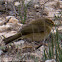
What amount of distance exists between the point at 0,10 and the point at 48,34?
279 cm

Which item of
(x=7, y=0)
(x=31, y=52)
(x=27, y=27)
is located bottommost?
(x=31, y=52)

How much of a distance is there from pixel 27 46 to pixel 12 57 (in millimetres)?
640

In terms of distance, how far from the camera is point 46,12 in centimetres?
595

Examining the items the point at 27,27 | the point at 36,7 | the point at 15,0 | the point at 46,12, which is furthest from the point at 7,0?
the point at 27,27

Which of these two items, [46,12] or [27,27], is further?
[46,12]

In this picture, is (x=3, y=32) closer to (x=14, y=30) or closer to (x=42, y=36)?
(x=14, y=30)

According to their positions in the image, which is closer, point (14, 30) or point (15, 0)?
point (14, 30)

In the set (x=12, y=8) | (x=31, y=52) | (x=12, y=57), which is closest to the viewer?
(x=12, y=57)

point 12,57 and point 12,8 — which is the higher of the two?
point 12,8

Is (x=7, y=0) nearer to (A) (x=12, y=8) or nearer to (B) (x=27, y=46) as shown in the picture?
(A) (x=12, y=8)

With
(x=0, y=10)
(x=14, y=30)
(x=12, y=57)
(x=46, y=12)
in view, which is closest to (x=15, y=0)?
(x=0, y=10)

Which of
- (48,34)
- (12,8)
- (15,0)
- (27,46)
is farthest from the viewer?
(15,0)

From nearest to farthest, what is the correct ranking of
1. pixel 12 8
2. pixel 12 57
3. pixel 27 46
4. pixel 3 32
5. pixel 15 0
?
1. pixel 12 57
2. pixel 27 46
3. pixel 3 32
4. pixel 12 8
5. pixel 15 0

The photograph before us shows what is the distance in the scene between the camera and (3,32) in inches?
183
